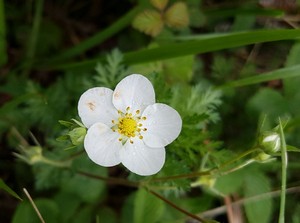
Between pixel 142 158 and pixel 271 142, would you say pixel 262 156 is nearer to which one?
pixel 271 142

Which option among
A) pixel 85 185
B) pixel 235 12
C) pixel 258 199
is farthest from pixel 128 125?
pixel 235 12

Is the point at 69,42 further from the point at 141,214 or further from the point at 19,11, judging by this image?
the point at 141,214

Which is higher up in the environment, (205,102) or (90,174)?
(205,102)

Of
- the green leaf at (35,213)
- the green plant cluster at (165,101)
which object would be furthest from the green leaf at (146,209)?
the green leaf at (35,213)

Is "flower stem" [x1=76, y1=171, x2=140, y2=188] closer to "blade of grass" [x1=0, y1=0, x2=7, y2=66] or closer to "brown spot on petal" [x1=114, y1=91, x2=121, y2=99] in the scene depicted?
"brown spot on petal" [x1=114, y1=91, x2=121, y2=99]

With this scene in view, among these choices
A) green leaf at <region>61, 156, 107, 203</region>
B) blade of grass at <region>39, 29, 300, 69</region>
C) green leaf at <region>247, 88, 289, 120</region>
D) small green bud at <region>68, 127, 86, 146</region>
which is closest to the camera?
small green bud at <region>68, 127, 86, 146</region>

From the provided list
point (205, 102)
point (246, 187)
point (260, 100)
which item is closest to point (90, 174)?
point (205, 102)

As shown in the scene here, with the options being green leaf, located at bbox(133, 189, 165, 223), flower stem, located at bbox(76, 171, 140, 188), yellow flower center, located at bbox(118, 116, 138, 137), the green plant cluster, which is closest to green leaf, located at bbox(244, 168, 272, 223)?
the green plant cluster
